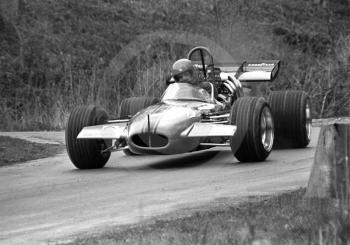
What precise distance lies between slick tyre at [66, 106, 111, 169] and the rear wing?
3.79m

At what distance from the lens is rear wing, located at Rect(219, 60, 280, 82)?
18.9 meters

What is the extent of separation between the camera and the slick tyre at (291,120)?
57.9 feet

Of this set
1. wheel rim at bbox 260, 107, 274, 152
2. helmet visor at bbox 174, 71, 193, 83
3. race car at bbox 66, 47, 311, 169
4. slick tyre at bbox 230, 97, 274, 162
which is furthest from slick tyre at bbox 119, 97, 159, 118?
slick tyre at bbox 230, 97, 274, 162

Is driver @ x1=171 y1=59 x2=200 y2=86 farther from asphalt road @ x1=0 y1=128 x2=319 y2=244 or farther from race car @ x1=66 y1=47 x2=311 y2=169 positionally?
asphalt road @ x1=0 y1=128 x2=319 y2=244

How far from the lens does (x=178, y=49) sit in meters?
32.3

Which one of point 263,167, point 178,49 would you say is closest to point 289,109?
point 263,167

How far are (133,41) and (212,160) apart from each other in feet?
56.1

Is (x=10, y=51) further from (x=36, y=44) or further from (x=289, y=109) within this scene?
(x=289, y=109)

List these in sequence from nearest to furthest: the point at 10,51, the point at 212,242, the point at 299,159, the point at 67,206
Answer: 1. the point at 212,242
2. the point at 67,206
3. the point at 299,159
4. the point at 10,51

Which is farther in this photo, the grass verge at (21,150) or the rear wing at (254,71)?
the rear wing at (254,71)

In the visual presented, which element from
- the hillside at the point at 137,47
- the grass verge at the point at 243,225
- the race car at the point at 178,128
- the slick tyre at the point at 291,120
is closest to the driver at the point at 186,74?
the race car at the point at 178,128

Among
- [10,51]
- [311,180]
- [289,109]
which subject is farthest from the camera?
[10,51]

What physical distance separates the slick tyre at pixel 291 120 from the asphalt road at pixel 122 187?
1.07 ft

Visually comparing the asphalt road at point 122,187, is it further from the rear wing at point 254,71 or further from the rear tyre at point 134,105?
the rear wing at point 254,71
